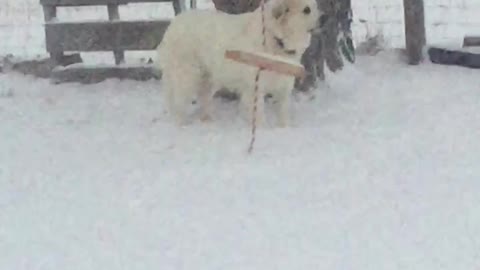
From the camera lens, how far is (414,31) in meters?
9.56

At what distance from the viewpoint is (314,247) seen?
16.0 feet

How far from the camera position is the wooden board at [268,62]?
6.97 metres

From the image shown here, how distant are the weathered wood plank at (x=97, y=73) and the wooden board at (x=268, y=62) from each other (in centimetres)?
278

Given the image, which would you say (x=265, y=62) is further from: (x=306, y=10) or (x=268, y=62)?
(x=306, y=10)

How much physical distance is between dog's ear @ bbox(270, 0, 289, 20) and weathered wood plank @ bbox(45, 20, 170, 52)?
8.32 feet

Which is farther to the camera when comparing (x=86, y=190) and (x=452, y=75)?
(x=452, y=75)

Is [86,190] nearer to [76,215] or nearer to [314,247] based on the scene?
[76,215]

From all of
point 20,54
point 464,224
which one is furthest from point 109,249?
point 20,54

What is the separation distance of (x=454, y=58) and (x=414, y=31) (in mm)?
432

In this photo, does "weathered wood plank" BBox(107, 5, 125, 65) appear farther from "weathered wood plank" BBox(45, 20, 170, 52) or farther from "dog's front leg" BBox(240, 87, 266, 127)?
"dog's front leg" BBox(240, 87, 266, 127)

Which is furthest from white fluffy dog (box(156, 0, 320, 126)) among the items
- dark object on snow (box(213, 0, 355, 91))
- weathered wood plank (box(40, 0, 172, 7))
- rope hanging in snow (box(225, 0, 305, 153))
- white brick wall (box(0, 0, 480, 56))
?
white brick wall (box(0, 0, 480, 56))

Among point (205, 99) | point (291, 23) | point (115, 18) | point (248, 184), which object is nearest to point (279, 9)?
point (291, 23)

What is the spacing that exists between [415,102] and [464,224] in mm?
3093

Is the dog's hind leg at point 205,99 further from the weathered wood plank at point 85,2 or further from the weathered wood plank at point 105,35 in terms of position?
the weathered wood plank at point 85,2
